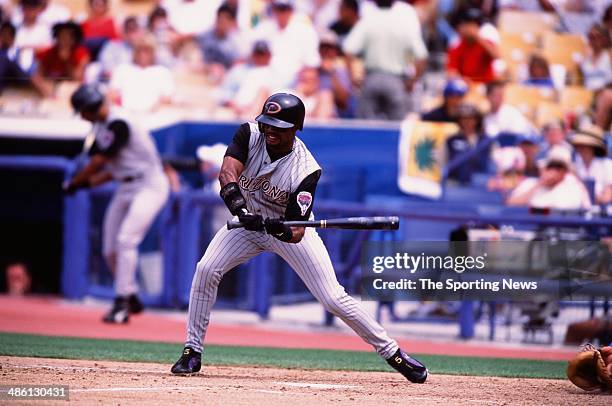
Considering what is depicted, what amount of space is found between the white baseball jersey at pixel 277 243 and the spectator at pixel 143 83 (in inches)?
273

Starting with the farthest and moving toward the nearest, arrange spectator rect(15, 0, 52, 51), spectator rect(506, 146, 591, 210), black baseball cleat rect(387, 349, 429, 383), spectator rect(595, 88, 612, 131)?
1. spectator rect(15, 0, 52, 51)
2. spectator rect(595, 88, 612, 131)
3. spectator rect(506, 146, 591, 210)
4. black baseball cleat rect(387, 349, 429, 383)

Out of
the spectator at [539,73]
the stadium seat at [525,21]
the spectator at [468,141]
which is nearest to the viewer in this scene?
the spectator at [468,141]

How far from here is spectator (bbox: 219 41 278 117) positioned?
546 inches

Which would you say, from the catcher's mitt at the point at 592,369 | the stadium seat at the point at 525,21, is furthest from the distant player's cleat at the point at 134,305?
the stadium seat at the point at 525,21

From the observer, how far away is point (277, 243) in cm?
716

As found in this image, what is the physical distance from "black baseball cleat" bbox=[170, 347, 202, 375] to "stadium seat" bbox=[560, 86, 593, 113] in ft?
24.3

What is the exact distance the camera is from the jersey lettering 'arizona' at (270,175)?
277 inches

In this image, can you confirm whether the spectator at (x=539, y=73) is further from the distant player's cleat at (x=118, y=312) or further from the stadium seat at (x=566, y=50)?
the distant player's cleat at (x=118, y=312)

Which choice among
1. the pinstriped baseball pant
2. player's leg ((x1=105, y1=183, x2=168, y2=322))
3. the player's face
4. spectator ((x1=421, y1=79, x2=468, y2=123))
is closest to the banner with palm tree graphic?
spectator ((x1=421, y1=79, x2=468, y2=123))

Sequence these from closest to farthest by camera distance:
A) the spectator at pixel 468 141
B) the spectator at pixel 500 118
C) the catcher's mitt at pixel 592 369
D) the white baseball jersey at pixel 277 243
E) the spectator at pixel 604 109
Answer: the white baseball jersey at pixel 277 243, the catcher's mitt at pixel 592 369, the spectator at pixel 604 109, the spectator at pixel 468 141, the spectator at pixel 500 118

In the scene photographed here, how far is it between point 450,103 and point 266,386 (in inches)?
274

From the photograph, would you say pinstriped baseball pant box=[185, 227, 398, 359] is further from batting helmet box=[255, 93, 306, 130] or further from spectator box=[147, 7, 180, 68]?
spectator box=[147, 7, 180, 68]

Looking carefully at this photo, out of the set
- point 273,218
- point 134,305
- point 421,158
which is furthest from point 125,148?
point 273,218

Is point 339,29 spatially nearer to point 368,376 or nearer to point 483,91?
point 483,91
